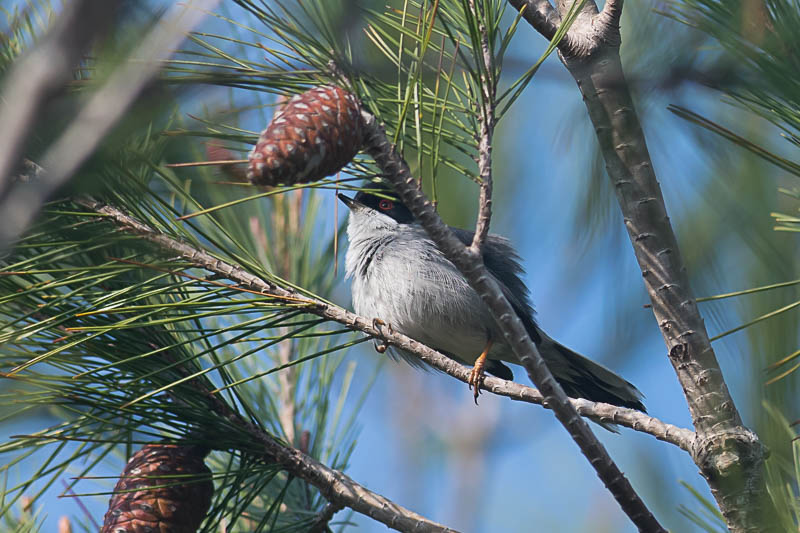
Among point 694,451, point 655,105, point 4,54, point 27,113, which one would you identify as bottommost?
point 27,113

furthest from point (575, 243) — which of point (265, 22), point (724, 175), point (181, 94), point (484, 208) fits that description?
point (181, 94)

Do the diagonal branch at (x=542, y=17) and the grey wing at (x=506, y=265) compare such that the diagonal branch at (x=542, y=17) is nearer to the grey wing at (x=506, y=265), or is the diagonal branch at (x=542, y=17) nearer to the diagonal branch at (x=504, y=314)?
the diagonal branch at (x=504, y=314)

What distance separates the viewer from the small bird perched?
11.7ft

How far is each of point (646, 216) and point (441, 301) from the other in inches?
65.9

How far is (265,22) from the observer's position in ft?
6.27

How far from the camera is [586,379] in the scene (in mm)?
Result: 3838

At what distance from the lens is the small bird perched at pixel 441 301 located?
141 inches

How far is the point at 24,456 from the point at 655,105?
2187 millimetres

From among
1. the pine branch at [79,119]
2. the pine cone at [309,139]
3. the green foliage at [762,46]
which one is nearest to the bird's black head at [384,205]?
the pine cone at [309,139]

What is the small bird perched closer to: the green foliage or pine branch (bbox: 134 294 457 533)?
pine branch (bbox: 134 294 457 533)

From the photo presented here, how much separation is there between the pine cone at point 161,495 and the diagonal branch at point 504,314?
0.99 m

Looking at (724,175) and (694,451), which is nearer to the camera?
(694,451)

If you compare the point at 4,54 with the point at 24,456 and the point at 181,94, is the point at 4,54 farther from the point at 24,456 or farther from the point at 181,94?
the point at 24,456

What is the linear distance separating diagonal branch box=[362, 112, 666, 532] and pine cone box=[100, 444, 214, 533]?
0.99 meters
